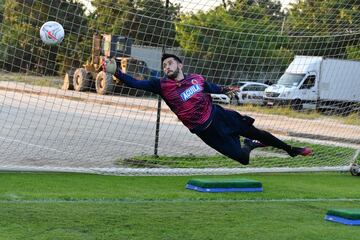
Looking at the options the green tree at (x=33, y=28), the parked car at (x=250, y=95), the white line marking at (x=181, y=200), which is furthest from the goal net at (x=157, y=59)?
the parked car at (x=250, y=95)

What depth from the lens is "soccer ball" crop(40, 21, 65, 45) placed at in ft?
28.6

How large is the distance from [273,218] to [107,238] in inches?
96.8

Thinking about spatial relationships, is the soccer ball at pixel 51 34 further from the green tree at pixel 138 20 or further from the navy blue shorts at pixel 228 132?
the green tree at pixel 138 20

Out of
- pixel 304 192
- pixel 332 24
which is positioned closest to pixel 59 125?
pixel 332 24

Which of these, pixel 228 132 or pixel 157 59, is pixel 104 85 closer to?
pixel 157 59

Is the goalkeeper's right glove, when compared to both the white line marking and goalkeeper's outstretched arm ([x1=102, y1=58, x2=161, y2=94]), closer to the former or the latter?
goalkeeper's outstretched arm ([x1=102, y1=58, x2=161, y2=94])

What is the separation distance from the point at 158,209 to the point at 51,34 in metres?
2.59

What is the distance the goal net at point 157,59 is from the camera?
12.5m

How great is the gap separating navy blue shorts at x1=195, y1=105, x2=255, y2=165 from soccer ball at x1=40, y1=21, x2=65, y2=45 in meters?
2.20

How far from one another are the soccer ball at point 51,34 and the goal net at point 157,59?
201 centimetres

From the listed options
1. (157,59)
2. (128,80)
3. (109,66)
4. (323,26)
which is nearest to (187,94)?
(128,80)

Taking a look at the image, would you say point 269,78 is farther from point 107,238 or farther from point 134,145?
point 107,238

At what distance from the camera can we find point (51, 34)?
28.7ft

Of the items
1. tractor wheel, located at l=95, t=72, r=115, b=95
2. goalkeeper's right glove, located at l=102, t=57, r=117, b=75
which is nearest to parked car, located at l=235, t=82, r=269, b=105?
tractor wheel, located at l=95, t=72, r=115, b=95
